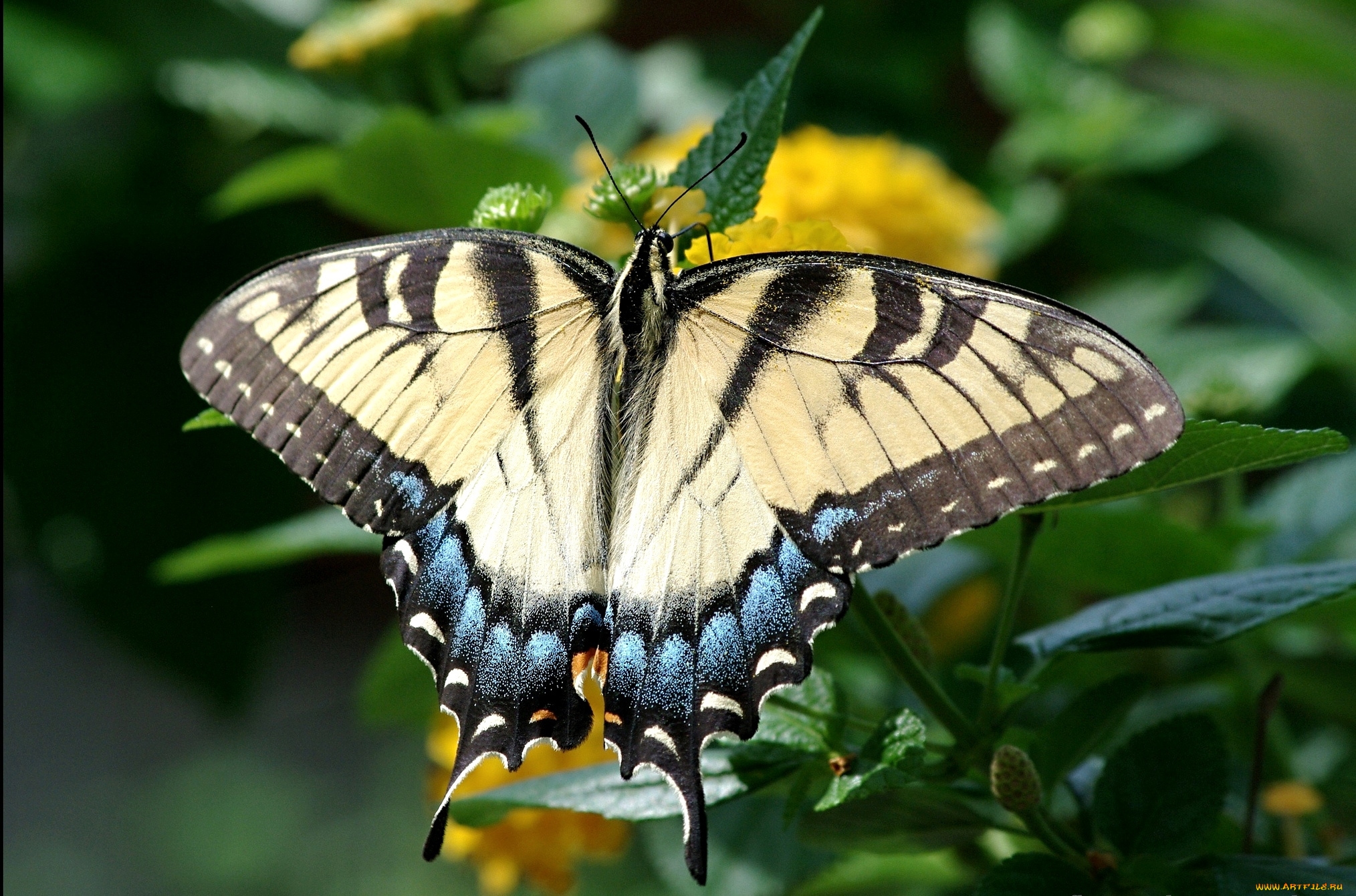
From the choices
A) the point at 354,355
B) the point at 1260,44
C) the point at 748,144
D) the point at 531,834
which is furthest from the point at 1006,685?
the point at 1260,44

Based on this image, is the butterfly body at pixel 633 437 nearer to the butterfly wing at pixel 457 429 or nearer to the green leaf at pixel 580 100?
the butterfly wing at pixel 457 429

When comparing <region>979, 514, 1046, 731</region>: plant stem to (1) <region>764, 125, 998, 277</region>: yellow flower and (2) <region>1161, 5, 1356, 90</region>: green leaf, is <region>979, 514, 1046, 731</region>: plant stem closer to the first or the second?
(1) <region>764, 125, 998, 277</region>: yellow flower

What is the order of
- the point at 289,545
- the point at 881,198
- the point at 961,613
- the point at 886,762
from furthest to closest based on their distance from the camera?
the point at 961,613 < the point at 881,198 < the point at 289,545 < the point at 886,762

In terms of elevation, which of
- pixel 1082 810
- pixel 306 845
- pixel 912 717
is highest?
pixel 912 717

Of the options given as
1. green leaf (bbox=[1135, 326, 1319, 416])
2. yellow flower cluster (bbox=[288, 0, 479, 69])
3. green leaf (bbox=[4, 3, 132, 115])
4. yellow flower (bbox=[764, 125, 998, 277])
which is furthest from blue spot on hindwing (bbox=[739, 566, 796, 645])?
green leaf (bbox=[4, 3, 132, 115])

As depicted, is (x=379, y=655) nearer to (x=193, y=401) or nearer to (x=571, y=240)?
(x=571, y=240)

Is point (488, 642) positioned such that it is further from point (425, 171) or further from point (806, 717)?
point (425, 171)

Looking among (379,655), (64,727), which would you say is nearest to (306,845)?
(64,727)

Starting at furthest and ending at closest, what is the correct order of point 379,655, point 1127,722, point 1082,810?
point 379,655 < point 1127,722 < point 1082,810
